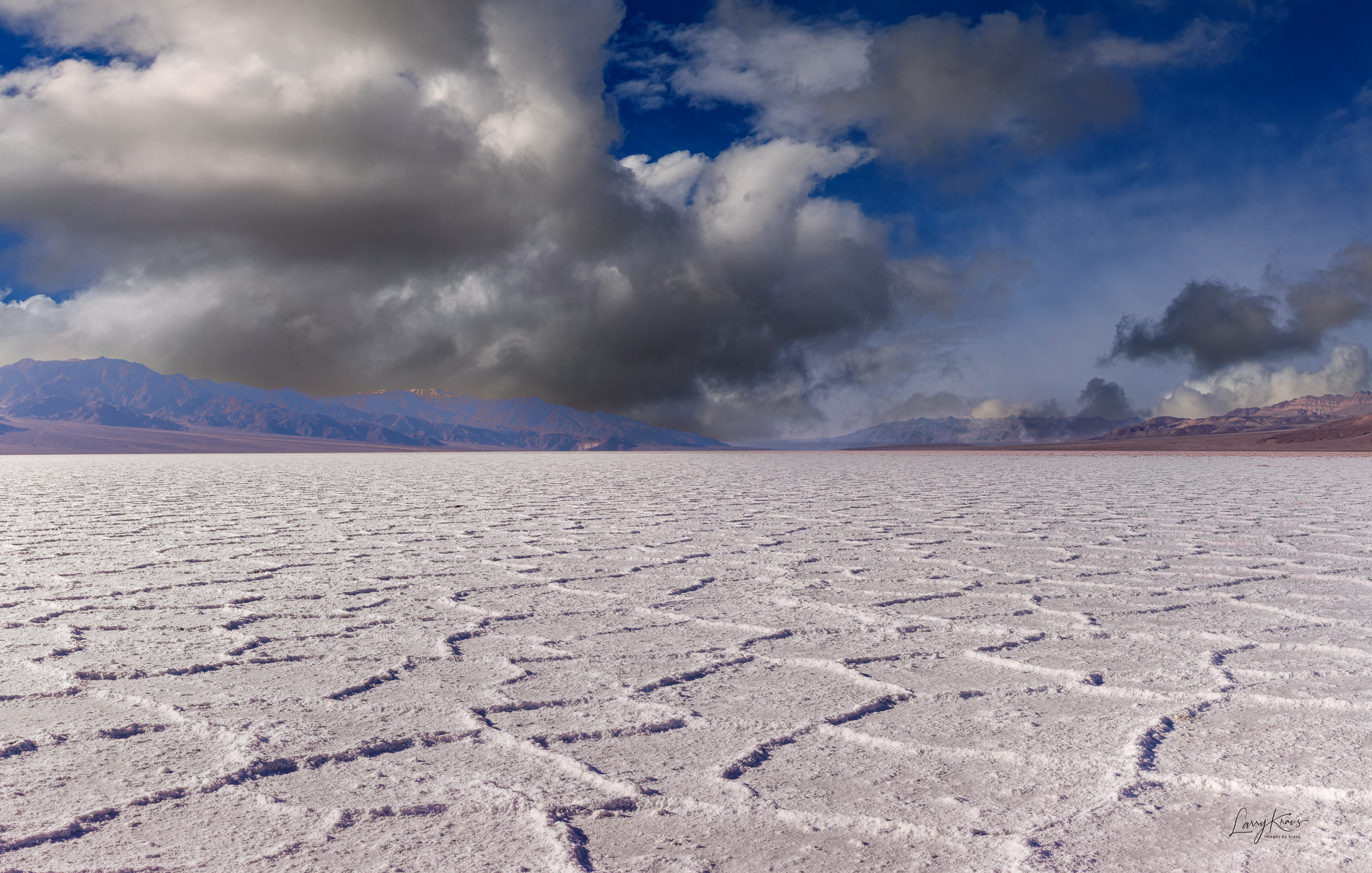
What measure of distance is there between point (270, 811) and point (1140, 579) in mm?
4379

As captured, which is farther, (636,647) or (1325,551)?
(1325,551)

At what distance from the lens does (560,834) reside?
1.64 metres

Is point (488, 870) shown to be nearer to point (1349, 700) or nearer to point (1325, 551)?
point (1349, 700)

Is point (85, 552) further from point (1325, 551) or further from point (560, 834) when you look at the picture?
point (1325, 551)

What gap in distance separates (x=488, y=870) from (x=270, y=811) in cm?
57

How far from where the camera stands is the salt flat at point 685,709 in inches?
64.4

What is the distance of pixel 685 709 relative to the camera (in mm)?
2379

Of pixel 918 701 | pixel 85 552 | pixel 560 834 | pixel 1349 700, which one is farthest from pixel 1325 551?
pixel 85 552

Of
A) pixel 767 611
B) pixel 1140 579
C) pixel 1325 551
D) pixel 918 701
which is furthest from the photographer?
pixel 1325 551

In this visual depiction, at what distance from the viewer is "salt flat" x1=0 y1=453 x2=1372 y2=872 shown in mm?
1637

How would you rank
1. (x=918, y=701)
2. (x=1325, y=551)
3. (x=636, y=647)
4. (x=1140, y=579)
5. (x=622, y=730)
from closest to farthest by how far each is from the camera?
(x=622, y=730), (x=918, y=701), (x=636, y=647), (x=1140, y=579), (x=1325, y=551)
